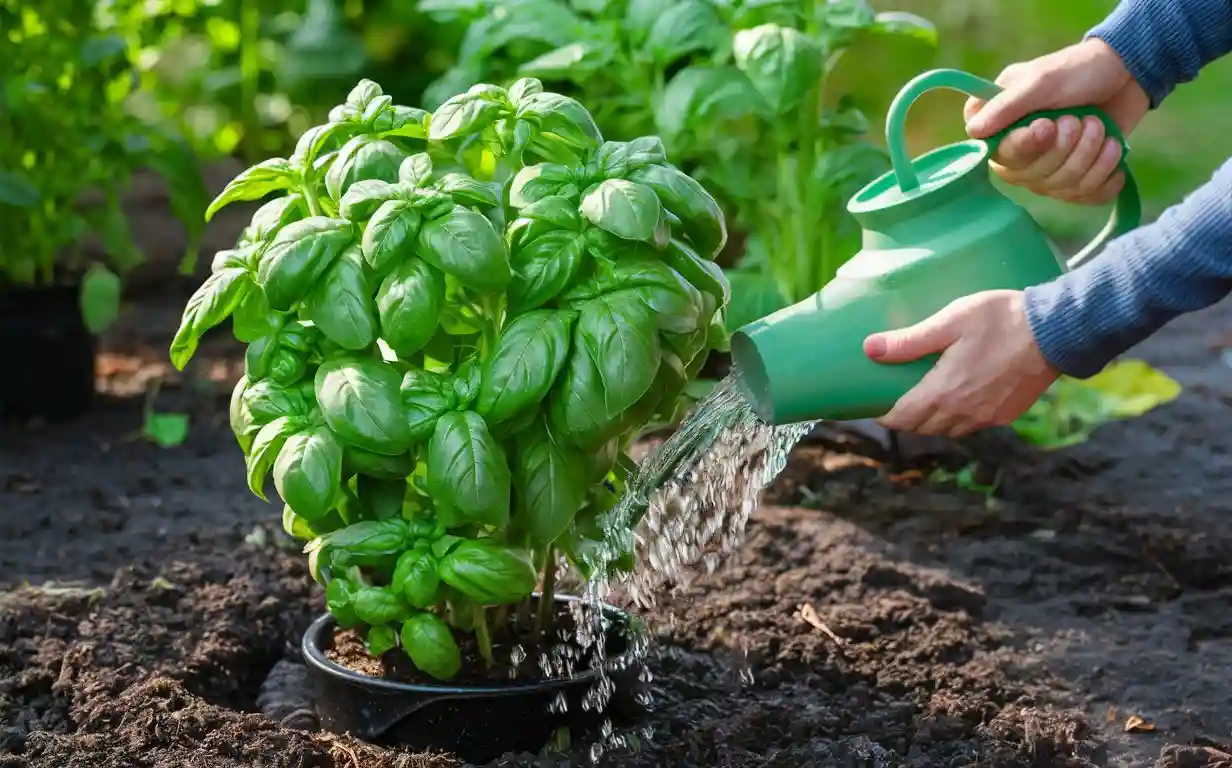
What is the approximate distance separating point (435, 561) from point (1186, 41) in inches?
47.6

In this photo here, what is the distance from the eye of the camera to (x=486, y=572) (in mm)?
1626

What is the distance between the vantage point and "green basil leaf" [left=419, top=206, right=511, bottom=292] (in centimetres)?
156

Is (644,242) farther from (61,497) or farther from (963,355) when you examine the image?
(61,497)

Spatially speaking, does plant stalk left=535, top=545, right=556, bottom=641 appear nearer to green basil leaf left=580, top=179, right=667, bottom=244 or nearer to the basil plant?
the basil plant

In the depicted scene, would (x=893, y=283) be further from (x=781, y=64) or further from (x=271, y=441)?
(x=781, y=64)

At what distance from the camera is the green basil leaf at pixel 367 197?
1.62 m

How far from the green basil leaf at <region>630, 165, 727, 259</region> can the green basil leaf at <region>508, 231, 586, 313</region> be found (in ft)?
0.36

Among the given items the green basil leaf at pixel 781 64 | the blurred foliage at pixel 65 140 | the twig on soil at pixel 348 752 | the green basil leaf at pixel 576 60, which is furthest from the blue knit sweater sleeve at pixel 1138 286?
the blurred foliage at pixel 65 140

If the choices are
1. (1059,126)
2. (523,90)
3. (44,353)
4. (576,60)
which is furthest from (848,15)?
(44,353)

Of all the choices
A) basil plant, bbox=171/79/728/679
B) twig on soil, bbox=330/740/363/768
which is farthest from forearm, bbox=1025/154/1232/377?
twig on soil, bbox=330/740/363/768

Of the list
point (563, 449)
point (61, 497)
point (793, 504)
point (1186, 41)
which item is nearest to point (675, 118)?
point (793, 504)

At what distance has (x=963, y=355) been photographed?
5.29 ft

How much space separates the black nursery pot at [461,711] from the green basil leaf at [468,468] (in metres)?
0.25

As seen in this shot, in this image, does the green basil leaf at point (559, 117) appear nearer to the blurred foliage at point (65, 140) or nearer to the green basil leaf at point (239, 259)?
the green basil leaf at point (239, 259)
